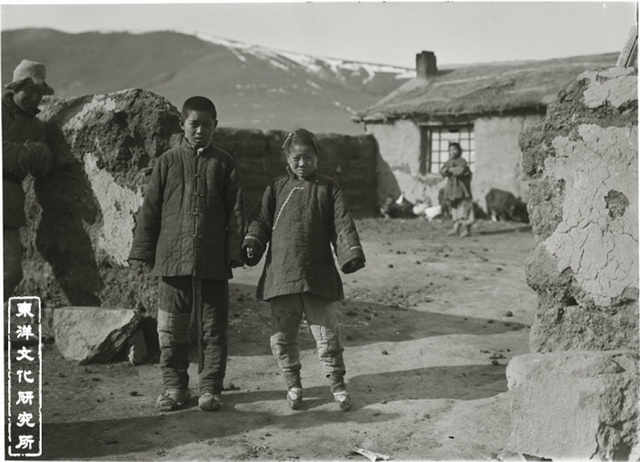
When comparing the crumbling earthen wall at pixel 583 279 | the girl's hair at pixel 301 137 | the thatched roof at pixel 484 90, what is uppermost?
the thatched roof at pixel 484 90

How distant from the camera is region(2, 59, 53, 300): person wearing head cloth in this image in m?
5.86

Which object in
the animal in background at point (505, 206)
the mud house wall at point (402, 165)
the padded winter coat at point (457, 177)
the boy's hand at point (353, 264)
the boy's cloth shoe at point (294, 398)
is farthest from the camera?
the mud house wall at point (402, 165)

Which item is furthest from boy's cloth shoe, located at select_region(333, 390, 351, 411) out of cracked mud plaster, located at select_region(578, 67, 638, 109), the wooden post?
the wooden post

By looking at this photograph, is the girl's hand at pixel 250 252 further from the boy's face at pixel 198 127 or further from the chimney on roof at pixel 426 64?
the chimney on roof at pixel 426 64

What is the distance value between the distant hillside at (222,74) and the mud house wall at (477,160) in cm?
1821

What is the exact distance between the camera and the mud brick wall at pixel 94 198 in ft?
19.2

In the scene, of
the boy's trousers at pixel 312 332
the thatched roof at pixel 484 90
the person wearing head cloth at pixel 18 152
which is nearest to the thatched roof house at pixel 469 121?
the thatched roof at pixel 484 90

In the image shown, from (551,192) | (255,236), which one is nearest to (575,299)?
(551,192)

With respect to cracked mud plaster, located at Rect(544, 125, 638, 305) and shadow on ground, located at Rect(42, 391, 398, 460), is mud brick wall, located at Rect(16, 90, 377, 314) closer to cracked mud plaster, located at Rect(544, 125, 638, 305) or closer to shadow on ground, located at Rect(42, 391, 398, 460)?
shadow on ground, located at Rect(42, 391, 398, 460)

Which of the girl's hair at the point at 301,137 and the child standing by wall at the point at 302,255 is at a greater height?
the girl's hair at the point at 301,137

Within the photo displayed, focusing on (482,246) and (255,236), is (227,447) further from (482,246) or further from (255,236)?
(482,246)

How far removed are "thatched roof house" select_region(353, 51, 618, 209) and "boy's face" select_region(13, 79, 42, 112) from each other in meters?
10.1

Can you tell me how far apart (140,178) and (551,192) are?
118 inches

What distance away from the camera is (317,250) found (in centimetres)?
456
